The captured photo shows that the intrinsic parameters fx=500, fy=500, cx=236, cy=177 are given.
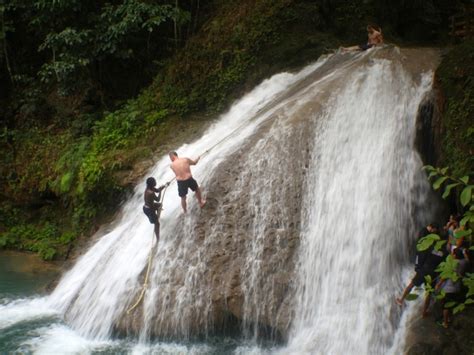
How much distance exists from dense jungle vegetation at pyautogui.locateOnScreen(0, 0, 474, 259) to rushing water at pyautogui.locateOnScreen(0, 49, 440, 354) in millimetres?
3073

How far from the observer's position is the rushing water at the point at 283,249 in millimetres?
7402

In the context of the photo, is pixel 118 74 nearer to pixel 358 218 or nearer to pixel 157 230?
pixel 157 230

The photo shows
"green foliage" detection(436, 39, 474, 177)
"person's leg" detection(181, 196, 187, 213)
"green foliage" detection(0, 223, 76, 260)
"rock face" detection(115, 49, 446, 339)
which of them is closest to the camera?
"green foliage" detection(436, 39, 474, 177)

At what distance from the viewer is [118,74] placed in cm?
1529

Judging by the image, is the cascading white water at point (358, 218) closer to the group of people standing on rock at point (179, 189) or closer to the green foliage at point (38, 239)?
the group of people standing on rock at point (179, 189)

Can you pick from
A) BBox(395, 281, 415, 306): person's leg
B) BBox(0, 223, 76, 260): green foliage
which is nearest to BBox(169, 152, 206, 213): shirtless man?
BBox(395, 281, 415, 306): person's leg

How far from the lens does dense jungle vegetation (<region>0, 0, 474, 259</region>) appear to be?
12.5m

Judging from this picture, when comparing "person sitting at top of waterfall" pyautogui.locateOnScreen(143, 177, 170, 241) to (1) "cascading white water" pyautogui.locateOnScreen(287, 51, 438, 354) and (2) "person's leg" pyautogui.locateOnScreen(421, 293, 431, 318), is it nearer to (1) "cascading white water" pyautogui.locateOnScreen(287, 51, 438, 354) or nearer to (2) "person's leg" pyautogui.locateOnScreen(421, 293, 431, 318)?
(1) "cascading white water" pyautogui.locateOnScreen(287, 51, 438, 354)

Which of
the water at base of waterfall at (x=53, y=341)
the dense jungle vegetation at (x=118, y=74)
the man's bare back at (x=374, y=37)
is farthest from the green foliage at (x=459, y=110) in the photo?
the dense jungle vegetation at (x=118, y=74)

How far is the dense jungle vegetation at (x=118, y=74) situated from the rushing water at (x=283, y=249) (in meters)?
3.07

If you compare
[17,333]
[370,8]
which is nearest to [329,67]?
[370,8]

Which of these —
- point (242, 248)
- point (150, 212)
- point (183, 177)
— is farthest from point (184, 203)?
point (242, 248)

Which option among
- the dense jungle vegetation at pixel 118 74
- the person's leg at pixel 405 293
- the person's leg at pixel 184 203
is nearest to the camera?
the person's leg at pixel 405 293

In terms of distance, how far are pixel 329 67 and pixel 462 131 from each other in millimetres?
4619
